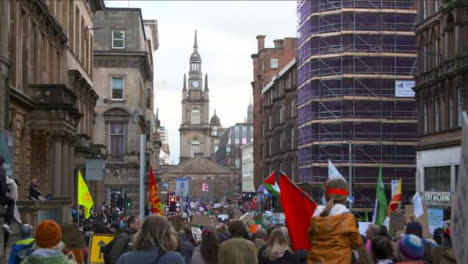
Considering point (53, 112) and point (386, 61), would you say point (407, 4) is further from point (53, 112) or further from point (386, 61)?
point (53, 112)

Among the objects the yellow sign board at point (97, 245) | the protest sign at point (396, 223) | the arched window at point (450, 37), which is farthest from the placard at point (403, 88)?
the yellow sign board at point (97, 245)

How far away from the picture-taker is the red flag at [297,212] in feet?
32.4

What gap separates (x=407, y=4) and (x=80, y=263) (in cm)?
5792

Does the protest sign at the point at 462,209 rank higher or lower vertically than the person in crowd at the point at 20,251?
higher

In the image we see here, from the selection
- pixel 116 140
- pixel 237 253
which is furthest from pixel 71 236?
pixel 116 140

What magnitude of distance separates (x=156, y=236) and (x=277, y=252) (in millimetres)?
2472

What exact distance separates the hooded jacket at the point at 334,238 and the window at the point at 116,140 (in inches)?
2422

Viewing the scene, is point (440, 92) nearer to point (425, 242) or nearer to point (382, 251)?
point (425, 242)

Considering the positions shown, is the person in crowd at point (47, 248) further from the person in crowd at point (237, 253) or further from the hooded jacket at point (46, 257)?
the person in crowd at point (237, 253)

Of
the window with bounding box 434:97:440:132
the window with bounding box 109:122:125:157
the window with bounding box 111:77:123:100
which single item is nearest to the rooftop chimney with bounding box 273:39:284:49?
the window with bounding box 111:77:123:100

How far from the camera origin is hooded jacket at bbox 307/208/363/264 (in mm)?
8023

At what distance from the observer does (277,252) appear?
9.70 m

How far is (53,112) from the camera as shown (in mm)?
32969

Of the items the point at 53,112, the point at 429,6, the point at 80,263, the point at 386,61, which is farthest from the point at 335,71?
the point at 80,263
